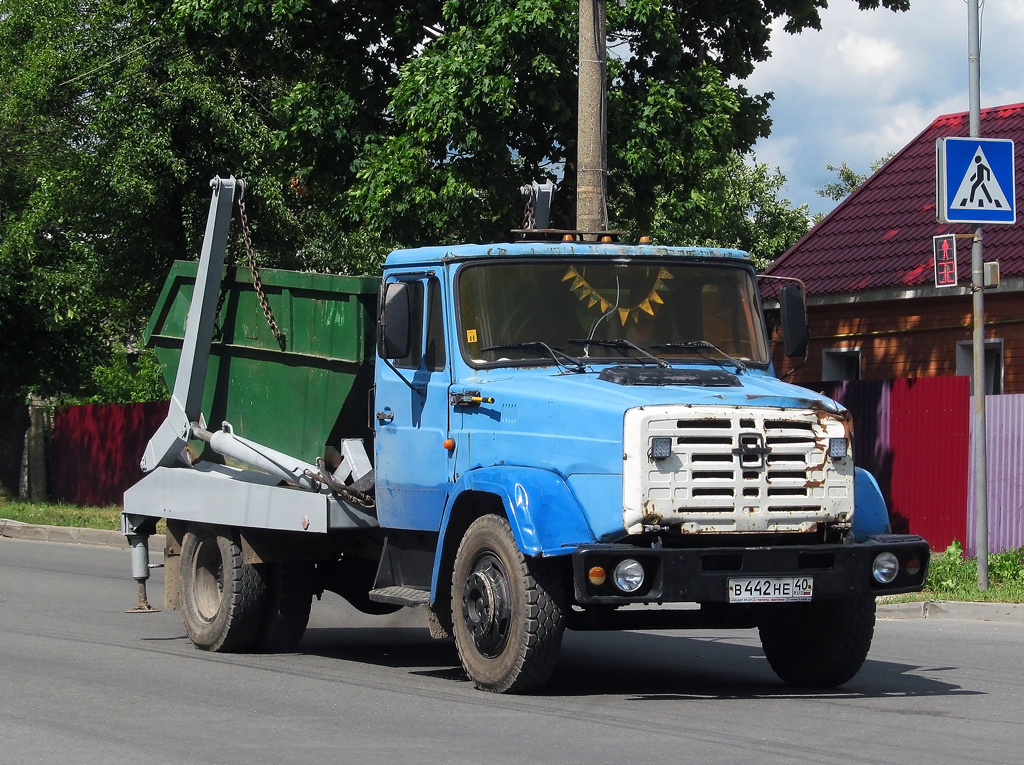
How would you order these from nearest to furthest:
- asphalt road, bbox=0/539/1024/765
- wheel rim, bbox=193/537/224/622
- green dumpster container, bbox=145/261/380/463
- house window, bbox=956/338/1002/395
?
asphalt road, bbox=0/539/1024/765 → green dumpster container, bbox=145/261/380/463 → wheel rim, bbox=193/537/224/622 → house window, bbox=956/338/1002/395

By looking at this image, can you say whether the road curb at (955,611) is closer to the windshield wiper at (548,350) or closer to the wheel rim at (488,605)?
the windshield wiper at (548,350)

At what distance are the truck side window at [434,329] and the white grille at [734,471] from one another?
1.60 m

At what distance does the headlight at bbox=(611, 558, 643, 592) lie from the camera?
7.59 metres

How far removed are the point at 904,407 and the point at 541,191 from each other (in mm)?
7992

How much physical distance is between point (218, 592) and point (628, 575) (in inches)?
164

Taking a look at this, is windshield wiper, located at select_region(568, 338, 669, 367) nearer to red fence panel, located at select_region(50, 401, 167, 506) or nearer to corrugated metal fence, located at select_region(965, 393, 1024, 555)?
corrugated metal fence, located at select_region(965, 393, 1024, 555)

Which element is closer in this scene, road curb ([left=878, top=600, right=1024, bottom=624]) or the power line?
road curb ([left=878, top=600, right=1024, bottom=624])

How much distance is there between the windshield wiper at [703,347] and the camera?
29.2ft

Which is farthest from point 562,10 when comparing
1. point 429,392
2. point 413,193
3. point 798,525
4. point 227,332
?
point 798,525

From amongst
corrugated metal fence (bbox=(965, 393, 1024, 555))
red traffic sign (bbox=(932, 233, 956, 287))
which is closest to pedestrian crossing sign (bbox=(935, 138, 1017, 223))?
corrugated metal fence (bbox=(965, 393, 1024, 555))

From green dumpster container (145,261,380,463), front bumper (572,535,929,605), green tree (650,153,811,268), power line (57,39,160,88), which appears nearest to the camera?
front bumper (572,535,929,605)

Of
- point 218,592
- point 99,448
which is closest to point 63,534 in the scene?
point 99,448

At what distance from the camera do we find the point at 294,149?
19812 mm

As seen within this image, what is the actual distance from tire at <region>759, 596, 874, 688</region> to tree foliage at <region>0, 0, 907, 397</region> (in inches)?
355
